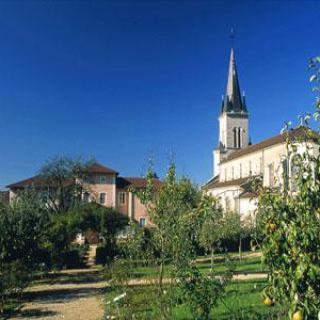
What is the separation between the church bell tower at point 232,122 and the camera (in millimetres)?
81562

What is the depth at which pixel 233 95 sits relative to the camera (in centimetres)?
8288

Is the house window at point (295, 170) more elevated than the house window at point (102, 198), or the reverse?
the house window at point (102, 198)

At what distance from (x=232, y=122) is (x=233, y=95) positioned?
522cm

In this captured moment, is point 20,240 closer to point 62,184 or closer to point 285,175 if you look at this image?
point 285,175

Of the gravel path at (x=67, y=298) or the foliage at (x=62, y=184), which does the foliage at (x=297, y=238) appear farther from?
the foliage at (x=62, y=184)

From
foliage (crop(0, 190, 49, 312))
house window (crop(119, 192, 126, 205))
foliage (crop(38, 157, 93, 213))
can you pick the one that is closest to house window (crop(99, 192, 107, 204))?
house window (crop(119, 192, 126, 205))

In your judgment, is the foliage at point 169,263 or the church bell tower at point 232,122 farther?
the church bell tower at point 232,122

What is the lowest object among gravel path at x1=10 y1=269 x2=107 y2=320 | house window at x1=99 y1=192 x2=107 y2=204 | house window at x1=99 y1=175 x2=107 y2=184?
gravel path at x1=10 y1=269 x2=107 y2=320

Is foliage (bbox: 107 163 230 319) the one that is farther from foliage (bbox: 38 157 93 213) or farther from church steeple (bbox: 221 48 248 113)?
church steeple (bbox: 221 48 248 113)

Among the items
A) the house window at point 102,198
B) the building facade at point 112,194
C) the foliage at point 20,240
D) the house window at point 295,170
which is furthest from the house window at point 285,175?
the house window at point 102,198

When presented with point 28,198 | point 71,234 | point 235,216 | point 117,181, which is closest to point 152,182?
point 28,198

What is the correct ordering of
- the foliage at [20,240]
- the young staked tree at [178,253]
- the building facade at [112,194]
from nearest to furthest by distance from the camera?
the young staked tree at [178,253]
the foliage at [20,240]
the building facade at [112,194]

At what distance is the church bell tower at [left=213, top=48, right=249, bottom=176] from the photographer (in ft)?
268

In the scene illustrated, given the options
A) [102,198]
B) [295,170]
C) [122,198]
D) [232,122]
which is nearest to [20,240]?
[295,170]
